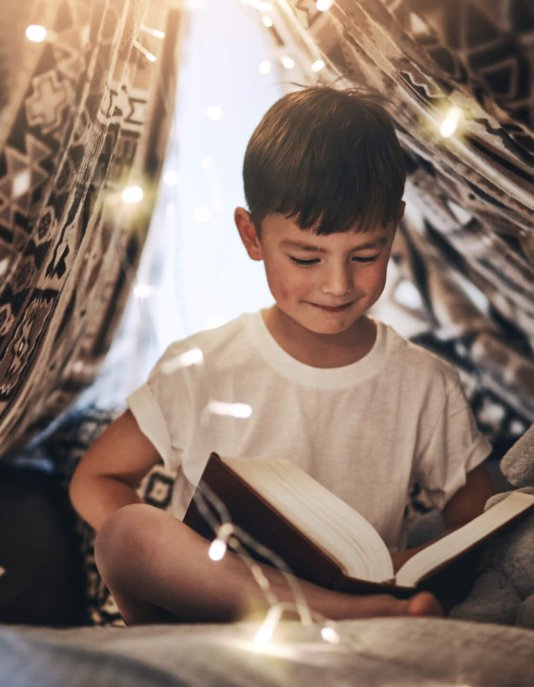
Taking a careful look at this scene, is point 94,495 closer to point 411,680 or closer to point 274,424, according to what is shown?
point 274,424

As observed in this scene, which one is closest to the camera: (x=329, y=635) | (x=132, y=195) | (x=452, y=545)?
(x=329, y=635)

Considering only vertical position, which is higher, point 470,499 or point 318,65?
point 318,65

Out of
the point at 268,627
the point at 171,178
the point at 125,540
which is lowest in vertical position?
the point at 268,627

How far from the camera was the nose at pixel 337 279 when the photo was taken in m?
1.07

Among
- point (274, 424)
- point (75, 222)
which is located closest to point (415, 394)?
point (274, 424)

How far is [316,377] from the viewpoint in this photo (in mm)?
1175

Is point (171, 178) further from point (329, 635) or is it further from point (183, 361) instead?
point (329, 635)

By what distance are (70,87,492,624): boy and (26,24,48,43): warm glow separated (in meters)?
0.31

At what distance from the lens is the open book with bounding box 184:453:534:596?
88cm

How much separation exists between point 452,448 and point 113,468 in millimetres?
503

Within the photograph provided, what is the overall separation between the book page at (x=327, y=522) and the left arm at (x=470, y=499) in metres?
0.25

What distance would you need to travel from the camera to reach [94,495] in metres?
1.13

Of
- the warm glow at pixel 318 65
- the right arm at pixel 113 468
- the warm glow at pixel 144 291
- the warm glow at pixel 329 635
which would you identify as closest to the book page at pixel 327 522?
the warm glow at pixel 329 635

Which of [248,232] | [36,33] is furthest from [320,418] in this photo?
[36,33]
